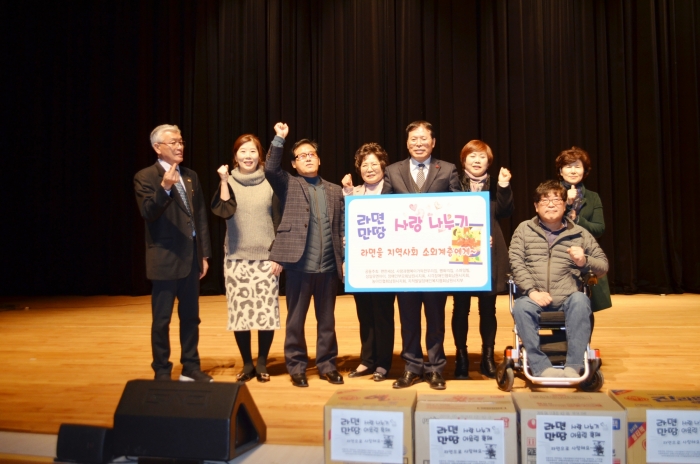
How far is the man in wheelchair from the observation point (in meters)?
3.04

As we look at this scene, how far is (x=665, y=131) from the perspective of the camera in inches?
292

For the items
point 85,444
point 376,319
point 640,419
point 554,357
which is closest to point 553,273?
point 554,357

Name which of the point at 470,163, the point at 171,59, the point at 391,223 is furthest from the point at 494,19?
the point at 391,223

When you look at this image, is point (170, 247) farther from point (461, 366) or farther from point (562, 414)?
point (562, 414)

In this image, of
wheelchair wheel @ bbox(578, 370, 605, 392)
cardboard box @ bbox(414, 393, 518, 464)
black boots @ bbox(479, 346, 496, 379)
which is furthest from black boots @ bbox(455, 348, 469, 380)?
cardboard box @ bbox(414, 393, 518, 464)

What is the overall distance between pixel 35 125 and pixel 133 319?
4391 mm

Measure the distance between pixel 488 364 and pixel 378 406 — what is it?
163 centimetres

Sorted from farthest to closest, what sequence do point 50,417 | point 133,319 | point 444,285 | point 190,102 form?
point 190,102 → point 133,319 → point 444,285 → point 50,417

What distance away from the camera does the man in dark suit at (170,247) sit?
3.14 meters

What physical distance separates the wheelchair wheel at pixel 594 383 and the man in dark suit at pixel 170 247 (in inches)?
79.9

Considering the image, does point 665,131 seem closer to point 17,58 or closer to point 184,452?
point 184,452

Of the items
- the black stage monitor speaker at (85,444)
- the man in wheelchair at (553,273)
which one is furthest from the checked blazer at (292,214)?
the black stage monitor speaker at (85,444)

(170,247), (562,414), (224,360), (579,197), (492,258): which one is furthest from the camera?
(224,360)

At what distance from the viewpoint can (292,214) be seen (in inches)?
130
